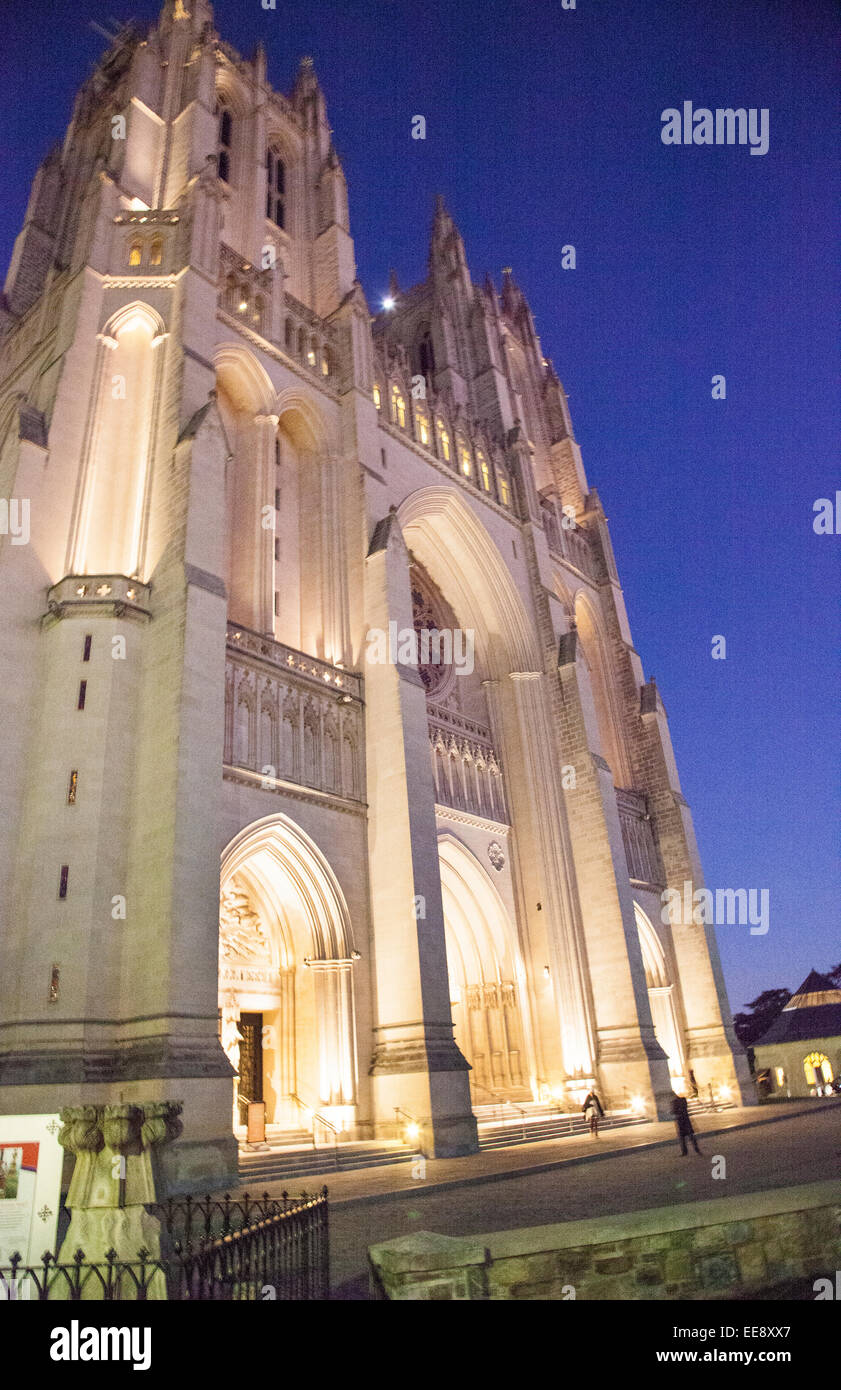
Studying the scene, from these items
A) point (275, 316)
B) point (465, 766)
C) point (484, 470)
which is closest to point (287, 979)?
point (465, 766)

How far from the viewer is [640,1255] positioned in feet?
18.0

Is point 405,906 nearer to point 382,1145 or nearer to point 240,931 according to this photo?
point 240,931

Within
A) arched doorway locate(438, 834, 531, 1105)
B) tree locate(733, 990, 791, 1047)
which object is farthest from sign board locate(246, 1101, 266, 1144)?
tree locate(733, 990, 791, 1047)

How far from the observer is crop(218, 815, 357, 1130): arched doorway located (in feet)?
54.5

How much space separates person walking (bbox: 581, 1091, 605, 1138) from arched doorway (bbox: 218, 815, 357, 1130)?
559 cm

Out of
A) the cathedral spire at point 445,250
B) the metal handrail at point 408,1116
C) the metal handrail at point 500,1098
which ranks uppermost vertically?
the cathedral spire at point 445,250

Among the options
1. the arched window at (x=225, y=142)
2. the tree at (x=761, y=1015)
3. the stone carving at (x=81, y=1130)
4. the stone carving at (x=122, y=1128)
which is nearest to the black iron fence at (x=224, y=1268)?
the stone carving at (x=122, y=1128)

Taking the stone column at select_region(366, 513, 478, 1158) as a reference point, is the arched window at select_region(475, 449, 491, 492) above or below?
above

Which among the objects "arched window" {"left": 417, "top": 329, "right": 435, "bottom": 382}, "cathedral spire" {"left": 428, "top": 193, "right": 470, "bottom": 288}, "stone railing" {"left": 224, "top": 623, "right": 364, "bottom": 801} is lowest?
"stone railing" {"left": 224, "top": 623, "right": 364, "bottom": 801}

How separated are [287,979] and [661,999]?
15.1m

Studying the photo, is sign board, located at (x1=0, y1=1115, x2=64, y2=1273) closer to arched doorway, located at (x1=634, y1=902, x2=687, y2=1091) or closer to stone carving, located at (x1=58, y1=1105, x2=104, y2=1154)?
stone carving, located at (x1=58, y1=1105, x2=104, y2=1154)

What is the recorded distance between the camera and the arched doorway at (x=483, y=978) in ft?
73.2

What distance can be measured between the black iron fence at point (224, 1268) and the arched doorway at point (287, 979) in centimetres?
1054

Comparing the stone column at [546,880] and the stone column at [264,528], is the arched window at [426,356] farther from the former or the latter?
the stone column at [546,880]
